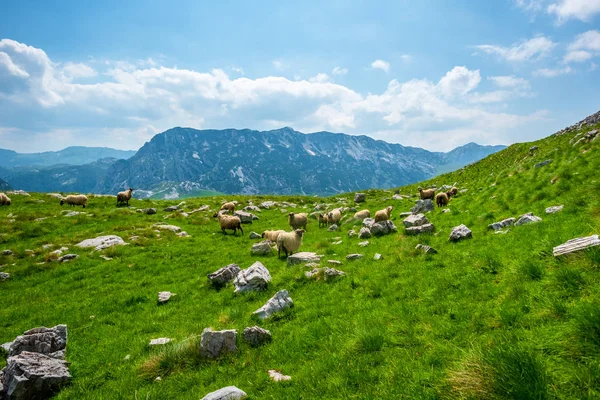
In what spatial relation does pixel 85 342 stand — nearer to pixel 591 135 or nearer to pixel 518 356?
pixel 518 356

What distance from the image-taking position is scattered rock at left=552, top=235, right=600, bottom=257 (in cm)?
707

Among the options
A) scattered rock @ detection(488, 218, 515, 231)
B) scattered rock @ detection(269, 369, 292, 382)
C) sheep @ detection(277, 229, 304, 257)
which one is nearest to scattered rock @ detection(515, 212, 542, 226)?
scattered rock @ detection(488, 218, 515, 231)

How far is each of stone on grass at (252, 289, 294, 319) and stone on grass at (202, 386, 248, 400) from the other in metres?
4.13

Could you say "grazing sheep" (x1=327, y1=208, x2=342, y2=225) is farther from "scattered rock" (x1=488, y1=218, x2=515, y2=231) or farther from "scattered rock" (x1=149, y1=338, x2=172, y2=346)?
"scattered rock" (x1=149, y1=338, x2=172, y2=346)

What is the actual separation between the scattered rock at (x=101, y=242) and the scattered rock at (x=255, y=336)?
2001 centimetres

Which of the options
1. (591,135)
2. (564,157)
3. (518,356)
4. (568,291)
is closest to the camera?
(518,356)

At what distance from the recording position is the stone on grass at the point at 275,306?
1111 centimetres

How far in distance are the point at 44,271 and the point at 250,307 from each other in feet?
56.0

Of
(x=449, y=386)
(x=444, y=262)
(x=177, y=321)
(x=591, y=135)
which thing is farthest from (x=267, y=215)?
(x=449, y=386)

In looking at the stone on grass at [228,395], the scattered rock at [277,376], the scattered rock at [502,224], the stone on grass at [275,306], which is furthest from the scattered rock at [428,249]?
the stone on grass at [228,395]

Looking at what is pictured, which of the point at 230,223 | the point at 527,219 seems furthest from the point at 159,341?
the point at 230,223

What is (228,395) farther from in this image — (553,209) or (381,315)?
(553,209)

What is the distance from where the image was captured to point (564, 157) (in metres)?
21.6

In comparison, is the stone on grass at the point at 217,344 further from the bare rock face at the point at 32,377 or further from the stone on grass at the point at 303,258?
the stone on grass at the point at 303,258
